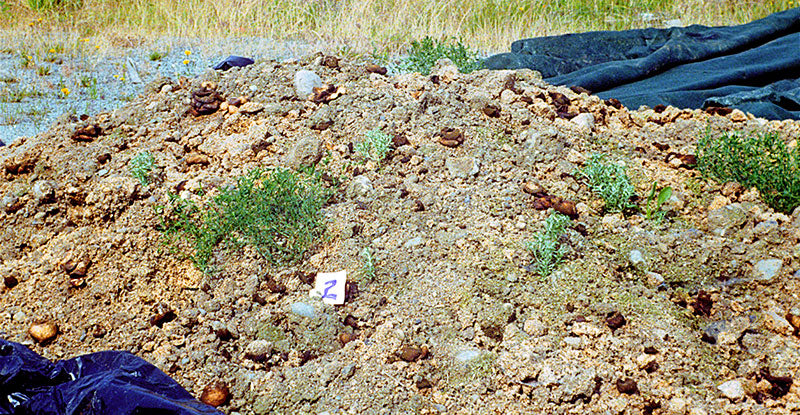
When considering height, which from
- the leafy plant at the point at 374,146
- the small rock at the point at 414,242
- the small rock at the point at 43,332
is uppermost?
the leafy plant at the point at 374,146

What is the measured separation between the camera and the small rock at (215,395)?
83.9 inches

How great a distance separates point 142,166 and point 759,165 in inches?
110

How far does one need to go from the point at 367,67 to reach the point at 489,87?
0.72 m

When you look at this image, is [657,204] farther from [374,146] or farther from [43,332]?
[43,332]

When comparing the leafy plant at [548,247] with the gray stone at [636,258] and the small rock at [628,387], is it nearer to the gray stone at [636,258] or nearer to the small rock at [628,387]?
the gray stone at [636,258]

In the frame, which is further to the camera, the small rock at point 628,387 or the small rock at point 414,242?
the small rock at point 414,242

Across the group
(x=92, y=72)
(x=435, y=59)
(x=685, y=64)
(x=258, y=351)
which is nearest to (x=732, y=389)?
(x=258, y=351)

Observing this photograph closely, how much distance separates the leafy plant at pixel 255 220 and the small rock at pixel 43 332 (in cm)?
57

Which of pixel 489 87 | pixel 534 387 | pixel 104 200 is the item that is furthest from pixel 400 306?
pixel 489 87

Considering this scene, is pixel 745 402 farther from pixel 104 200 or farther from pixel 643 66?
pixel 643 66

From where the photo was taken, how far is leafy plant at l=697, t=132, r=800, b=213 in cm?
273

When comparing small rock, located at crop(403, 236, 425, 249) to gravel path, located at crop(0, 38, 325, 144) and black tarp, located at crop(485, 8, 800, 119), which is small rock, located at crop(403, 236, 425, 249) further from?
gravel path, located at crop(0, 38, 325, 144)

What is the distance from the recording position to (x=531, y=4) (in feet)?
24.6

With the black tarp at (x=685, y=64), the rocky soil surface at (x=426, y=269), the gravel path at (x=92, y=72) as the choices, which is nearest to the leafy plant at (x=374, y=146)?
the rocky soil surface at (x=426, y=269)
